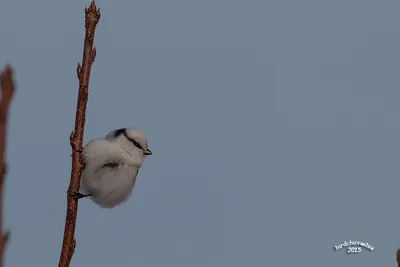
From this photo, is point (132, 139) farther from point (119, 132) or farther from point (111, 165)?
point (111, 165)

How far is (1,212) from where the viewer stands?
4.13 feet

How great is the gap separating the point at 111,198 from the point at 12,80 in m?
6.85

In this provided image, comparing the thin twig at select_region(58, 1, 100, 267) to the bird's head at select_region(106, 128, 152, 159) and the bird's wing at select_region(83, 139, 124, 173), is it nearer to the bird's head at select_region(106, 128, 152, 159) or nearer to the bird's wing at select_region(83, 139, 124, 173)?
the bird's wing at select_region(83, 139, 124, 173)

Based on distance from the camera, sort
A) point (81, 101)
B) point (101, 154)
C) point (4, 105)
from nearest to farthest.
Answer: point (4, 105) → point (81, 101) → point (101, 154)

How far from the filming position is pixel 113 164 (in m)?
7.64

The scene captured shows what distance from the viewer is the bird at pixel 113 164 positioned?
289 inches

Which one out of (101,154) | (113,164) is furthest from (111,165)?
(101,154)

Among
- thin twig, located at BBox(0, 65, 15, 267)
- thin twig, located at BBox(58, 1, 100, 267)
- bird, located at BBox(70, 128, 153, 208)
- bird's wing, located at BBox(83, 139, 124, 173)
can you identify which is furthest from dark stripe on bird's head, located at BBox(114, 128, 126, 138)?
thin twig, located at BBox(0, 65, 15, 267)

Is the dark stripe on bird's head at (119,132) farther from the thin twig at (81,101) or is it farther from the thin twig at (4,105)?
the thin twig at (4,105)

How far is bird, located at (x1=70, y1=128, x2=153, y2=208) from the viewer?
7341 millimetres

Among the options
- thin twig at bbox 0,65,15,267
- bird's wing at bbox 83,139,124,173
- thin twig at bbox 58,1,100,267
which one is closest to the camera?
thin twig at bbox 0,65,15,267

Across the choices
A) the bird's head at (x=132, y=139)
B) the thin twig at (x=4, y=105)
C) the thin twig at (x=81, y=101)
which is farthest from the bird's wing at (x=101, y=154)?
the thin twig at (x=4, y=105)

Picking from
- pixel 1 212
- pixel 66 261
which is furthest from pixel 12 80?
pixel 66 261

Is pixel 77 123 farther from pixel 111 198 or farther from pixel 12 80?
pixel 111 198
